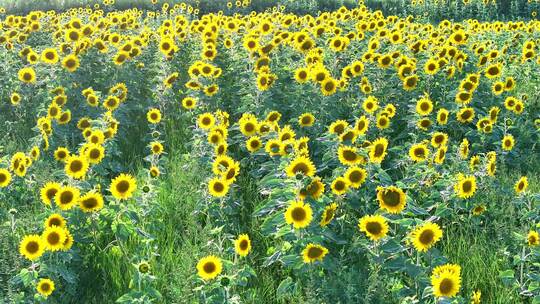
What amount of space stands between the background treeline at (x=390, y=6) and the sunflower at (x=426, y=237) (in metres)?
12.3

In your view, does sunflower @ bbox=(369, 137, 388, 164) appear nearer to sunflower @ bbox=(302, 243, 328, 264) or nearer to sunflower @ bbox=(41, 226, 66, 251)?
sunflower @ bbox=(302, 243, 328, 264)

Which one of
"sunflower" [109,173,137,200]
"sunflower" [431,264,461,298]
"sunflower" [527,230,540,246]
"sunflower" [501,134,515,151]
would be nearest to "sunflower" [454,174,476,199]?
"sunflower" [527,230,540,246]

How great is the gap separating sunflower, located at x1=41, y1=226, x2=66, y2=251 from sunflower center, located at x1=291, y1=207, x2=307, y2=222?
1.38 metres

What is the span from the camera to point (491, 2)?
14969 millimetres

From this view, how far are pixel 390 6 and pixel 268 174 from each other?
12719 mm

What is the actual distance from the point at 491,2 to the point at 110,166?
1325 centimetres

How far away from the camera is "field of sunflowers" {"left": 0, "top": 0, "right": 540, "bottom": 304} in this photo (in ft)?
10.7

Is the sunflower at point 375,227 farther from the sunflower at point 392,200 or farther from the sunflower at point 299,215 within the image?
the sunflower at point 299,215

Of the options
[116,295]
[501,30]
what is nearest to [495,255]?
[116,295]

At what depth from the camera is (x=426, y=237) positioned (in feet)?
10.1

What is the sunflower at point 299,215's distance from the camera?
3242mm

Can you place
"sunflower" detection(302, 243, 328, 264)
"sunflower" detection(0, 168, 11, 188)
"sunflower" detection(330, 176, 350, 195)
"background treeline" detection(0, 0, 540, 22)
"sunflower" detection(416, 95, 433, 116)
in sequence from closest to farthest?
1. "sunflower" detection(302, 243, 328, 264)
2. "sunflower" detection(330, 176, 350, 195)
3. "sunflower" detection(0, 168, 11, 188)
4. "sunflower" detection(416, 95, 433, 116)
5. "background treeline" detection(0, 0, 540, 22)

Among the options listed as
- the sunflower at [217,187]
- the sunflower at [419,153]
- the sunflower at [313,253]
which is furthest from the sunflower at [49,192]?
the sunflower at [419,153]

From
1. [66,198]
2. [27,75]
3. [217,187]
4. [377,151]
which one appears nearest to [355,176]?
[377,151]
